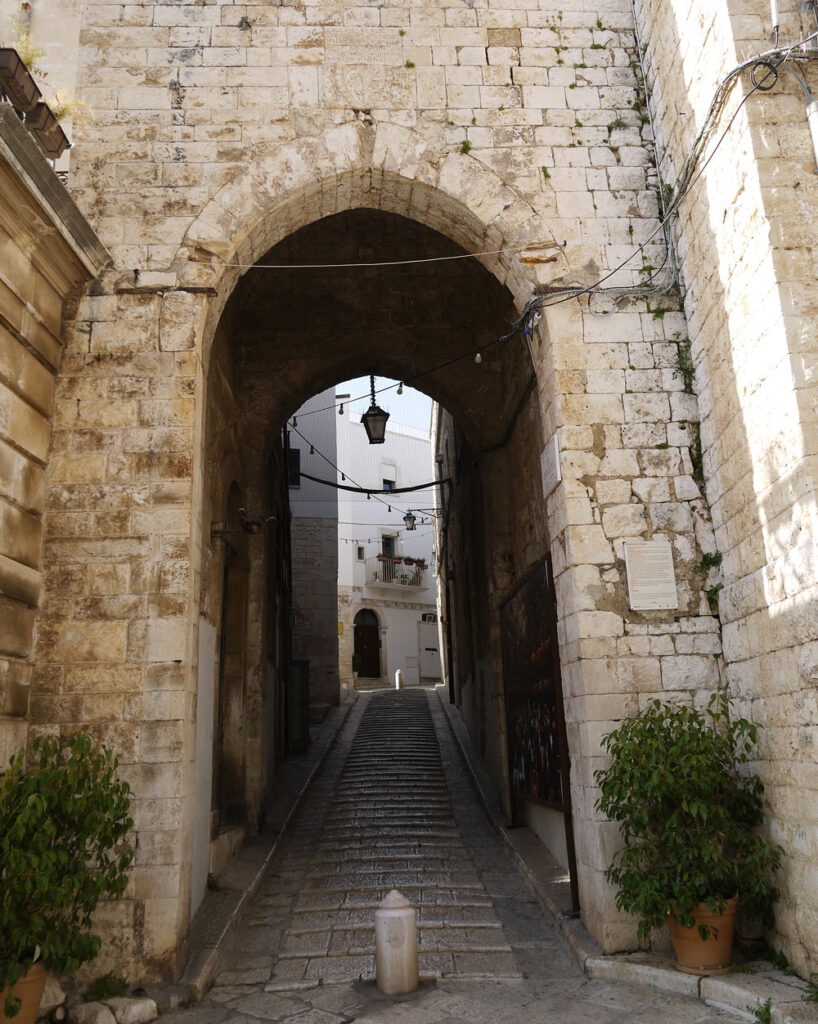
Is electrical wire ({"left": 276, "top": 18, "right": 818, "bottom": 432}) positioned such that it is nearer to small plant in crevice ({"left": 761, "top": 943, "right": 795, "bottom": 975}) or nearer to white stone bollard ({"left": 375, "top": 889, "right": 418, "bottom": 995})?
white stone bollard ({"left": 375, "top": 889, "right": 418, "bottom": 995})

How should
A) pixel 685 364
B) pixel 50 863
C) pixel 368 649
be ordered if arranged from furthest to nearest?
pixel 368 649 < pixel 685 364 < pixel 50 863

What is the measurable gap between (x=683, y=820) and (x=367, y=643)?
21498 millimetres

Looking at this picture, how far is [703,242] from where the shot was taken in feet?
15.4

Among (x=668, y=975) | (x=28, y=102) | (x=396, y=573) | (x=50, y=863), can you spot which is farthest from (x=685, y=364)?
(x=396, y=573)

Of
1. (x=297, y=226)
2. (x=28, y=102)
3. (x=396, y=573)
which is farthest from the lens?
(x=396, y=573)

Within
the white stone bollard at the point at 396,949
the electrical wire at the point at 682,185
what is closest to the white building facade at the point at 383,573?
the electrical wire at the point at 682,185

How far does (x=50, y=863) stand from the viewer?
10.8ft

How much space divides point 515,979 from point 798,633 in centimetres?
223

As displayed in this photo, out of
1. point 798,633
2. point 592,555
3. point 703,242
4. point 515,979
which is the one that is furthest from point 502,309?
point 515,979

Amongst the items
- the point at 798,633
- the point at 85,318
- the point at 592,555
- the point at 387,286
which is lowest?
the point at 798,633

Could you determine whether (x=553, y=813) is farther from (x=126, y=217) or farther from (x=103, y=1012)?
(x=126, y=217)

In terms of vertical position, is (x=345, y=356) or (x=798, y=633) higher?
(x=345, y=356)

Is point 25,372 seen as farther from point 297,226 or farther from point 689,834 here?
point 689,834

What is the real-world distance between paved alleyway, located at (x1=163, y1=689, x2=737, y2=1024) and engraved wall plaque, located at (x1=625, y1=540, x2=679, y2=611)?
1896 mm
